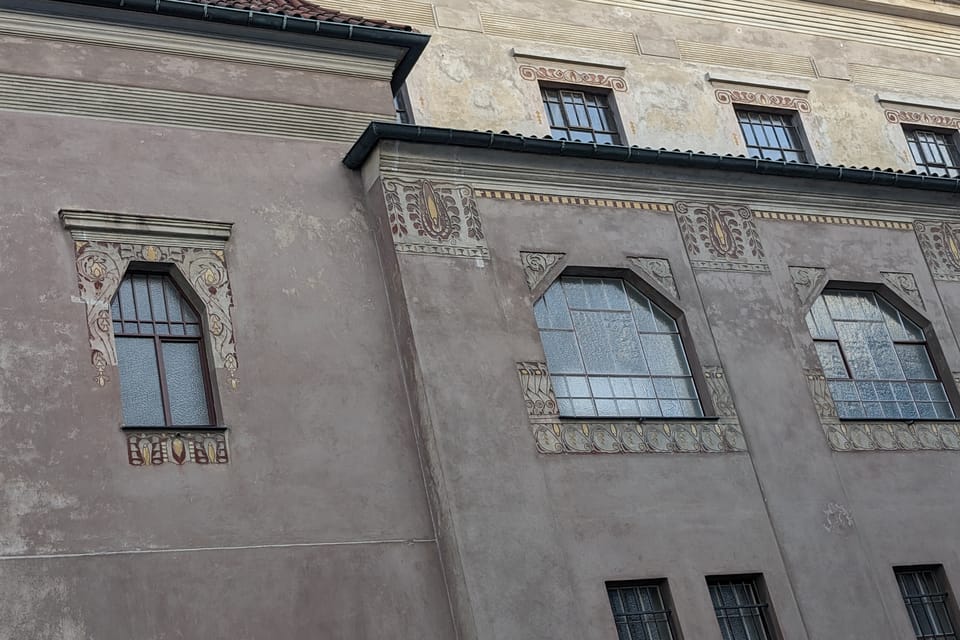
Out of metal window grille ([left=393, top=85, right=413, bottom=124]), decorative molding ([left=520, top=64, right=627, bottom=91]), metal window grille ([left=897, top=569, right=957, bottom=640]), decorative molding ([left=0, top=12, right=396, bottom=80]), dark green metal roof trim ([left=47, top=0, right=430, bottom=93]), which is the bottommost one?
metal window grille ([left=897, top=569, right=957, bottom=640])

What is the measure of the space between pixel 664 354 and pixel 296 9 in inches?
209

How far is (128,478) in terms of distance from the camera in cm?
1113

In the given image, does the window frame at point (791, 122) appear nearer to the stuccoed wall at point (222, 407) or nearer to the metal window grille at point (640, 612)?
the stuccoed wall at point (222, 407)

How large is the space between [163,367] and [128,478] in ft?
3.96

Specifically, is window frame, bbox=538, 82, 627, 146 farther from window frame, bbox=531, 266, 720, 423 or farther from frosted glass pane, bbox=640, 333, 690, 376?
frosted glass pane, bbox=640, 333, 690, 376

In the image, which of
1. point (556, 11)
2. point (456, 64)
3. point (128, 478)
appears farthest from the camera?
point (556, 11)

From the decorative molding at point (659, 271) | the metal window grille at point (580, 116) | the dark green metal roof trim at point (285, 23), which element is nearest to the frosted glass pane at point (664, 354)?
the decorative molding at point (659, 271)

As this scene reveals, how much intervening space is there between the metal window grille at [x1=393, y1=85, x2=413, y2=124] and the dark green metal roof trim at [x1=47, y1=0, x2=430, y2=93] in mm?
987

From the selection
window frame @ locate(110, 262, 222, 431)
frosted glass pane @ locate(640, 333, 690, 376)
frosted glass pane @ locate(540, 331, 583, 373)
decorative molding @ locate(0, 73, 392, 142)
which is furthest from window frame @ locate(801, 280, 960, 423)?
window frame @ locate(110, 262, 222, 431)

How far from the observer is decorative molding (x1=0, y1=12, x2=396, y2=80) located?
12.9 m

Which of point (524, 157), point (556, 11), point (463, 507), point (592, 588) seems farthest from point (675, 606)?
point (556, 11)

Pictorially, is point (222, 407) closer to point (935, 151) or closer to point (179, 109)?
point (179, 109)

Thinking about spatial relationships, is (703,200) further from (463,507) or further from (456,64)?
(463,507)

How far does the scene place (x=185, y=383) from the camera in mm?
12023
